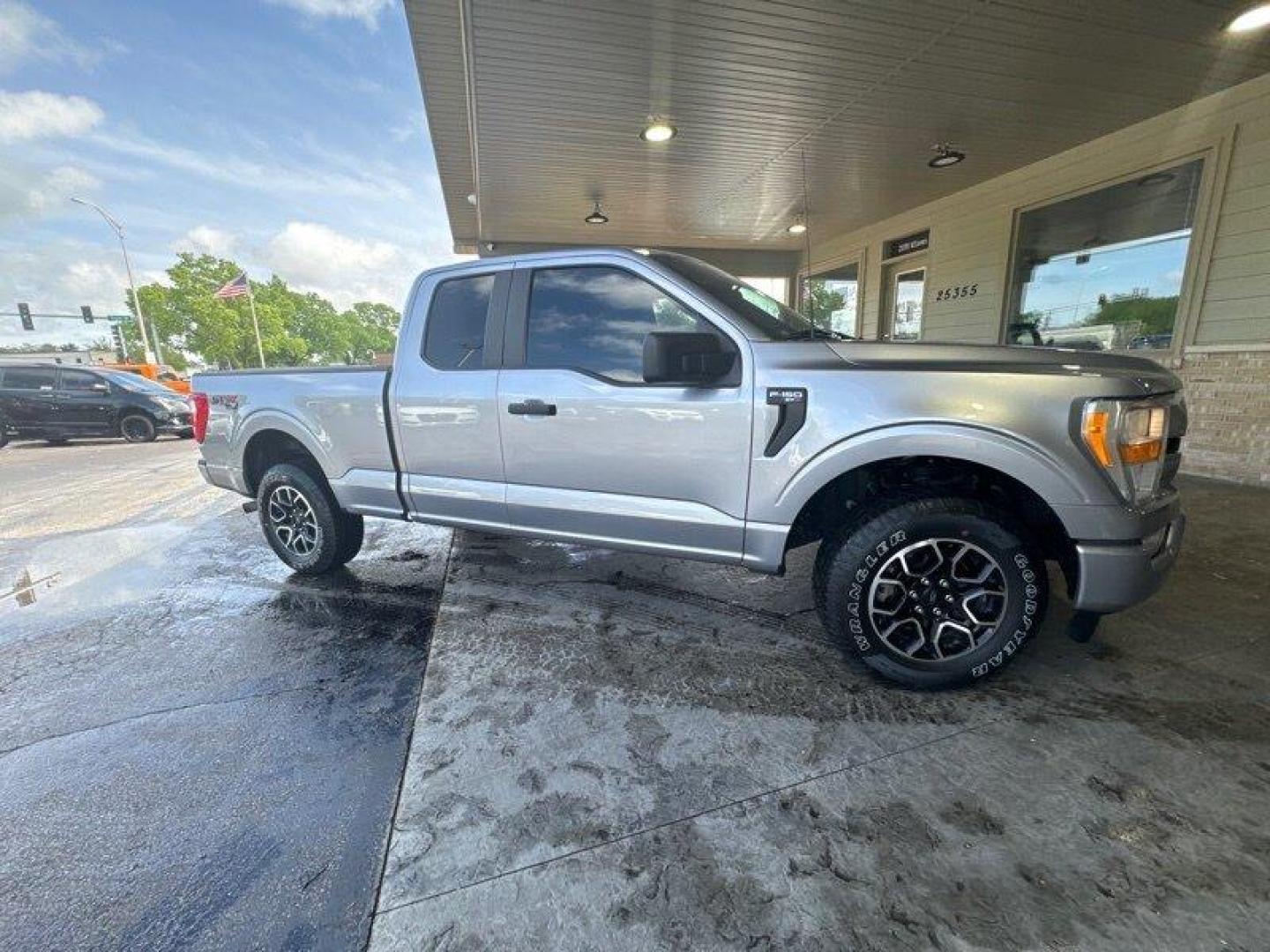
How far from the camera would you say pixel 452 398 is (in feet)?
9.86

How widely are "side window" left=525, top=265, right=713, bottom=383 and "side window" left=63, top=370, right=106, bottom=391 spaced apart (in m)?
13.5

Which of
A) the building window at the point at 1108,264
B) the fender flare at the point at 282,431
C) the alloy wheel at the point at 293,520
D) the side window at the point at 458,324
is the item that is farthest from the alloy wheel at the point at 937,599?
the building window at the point at 1108,264

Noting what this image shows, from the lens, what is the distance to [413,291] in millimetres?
3309

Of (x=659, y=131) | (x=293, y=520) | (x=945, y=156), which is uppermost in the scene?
(x=659, y=131)

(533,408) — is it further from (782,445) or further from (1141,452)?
(1141,452)

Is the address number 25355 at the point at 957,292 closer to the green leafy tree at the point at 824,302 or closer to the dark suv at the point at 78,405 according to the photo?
the green leafy tree at the point at 824,302

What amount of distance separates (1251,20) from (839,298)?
24.6 ft

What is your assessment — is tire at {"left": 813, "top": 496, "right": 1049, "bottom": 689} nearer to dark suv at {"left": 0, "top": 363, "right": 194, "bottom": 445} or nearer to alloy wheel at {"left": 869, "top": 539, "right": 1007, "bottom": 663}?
alloy wheel at {"left": 869, "top": 539, "right": 1007, "bottom": 663}

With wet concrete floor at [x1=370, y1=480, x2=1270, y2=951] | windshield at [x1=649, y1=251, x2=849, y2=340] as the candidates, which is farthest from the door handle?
wet concrete floor at [x1=370, y1=480, x2=1270, y2=951]

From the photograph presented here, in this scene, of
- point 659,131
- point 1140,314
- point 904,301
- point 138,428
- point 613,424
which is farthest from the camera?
point 138,428

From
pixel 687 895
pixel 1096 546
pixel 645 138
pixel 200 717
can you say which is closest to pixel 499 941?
pixel 687 895

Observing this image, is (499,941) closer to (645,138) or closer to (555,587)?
(555,587)

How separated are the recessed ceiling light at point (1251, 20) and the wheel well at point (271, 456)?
7.40m

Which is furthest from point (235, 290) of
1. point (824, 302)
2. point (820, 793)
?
point (820, 793)
